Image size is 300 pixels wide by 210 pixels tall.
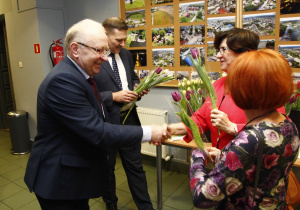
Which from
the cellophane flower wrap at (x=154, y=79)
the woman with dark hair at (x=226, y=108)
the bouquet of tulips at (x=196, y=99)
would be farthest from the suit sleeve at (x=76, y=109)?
the cellophane flower wrap at (x=154, y=79)

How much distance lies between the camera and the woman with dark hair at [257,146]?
A: 883 millimetres

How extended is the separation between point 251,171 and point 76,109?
836mm

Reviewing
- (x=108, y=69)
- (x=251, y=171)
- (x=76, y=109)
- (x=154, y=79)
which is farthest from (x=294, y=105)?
(x=76, y=109)

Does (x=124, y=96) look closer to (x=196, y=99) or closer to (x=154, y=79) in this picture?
(x=154, y=79)

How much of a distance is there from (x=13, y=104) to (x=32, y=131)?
1.59 metres

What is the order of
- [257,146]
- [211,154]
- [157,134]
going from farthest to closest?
[157,134] < [211,154] < [257,146]

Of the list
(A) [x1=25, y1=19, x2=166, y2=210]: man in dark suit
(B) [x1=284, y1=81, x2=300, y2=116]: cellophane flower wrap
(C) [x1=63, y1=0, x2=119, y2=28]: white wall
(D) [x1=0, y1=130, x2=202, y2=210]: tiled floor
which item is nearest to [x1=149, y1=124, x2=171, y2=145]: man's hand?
(A) [x1=25, y1=19, x2=166, y2=210]: man in dark suit

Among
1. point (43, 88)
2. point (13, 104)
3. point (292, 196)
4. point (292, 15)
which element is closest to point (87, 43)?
point (43, 88)

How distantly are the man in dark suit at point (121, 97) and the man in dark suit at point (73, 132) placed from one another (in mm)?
679

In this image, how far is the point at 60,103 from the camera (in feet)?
3.94

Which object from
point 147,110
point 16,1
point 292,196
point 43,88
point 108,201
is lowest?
point 108,201

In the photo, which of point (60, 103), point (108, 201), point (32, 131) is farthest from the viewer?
point (32, 131)

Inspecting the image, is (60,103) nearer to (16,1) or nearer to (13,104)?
(16,1)

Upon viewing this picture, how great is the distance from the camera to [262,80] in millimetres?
881
